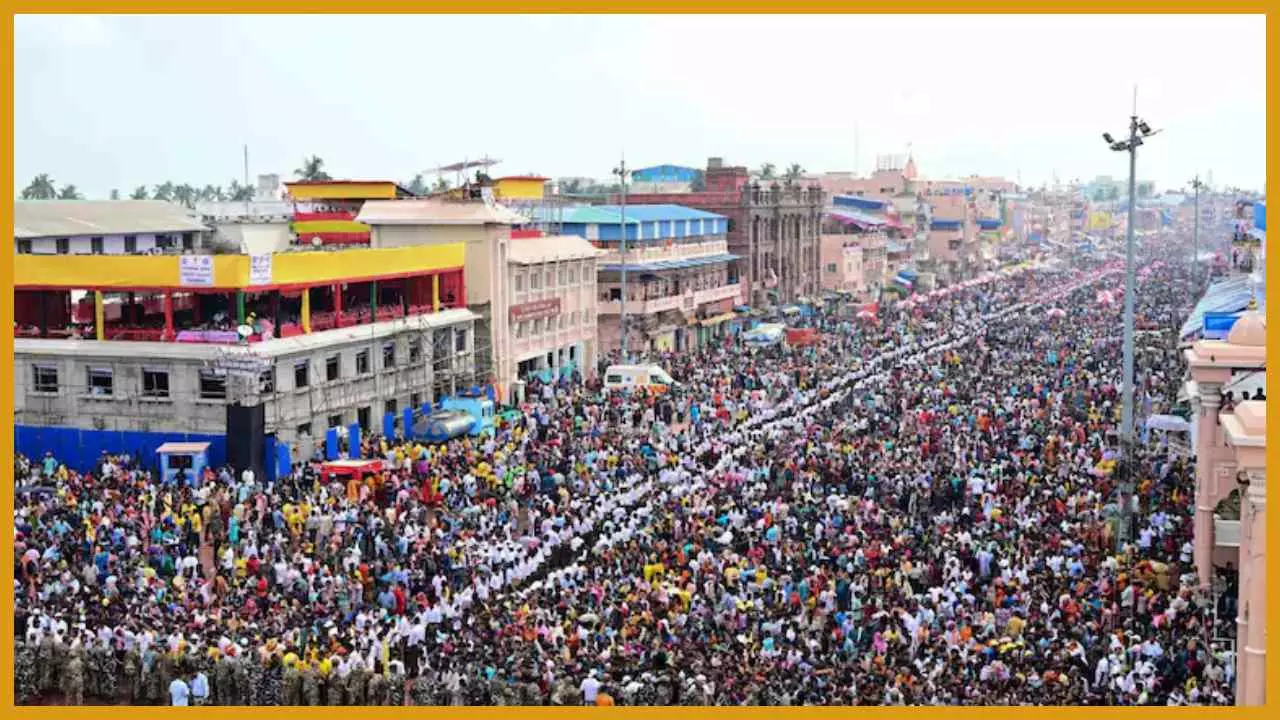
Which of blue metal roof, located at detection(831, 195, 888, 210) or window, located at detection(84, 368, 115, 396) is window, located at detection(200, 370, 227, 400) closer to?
window, located at detection(84, 368, 115, 396)

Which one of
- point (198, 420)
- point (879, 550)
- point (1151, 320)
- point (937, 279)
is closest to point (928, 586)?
point (879, 550)

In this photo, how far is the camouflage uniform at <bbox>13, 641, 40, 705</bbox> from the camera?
21.0m

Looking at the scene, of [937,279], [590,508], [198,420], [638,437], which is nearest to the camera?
[590,508]

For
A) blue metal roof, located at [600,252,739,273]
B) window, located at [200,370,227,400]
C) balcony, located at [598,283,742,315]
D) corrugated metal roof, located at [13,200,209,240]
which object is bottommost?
balcony, located at [598,283,742,315]

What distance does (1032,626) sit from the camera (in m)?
22.3

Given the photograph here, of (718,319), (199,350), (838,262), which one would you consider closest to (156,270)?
(199,350)

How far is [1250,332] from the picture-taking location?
2559cm

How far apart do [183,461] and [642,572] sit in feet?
42.2

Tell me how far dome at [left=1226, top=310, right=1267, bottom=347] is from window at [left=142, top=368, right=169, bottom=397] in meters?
21.7

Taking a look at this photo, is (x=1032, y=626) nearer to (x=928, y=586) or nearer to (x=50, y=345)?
(x=928, y=586)

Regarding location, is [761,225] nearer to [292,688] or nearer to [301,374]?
[301,374]

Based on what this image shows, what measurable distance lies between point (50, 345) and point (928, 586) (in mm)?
20884

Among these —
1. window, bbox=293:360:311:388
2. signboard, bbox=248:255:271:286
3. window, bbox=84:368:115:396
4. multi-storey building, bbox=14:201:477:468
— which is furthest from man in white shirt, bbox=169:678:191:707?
window, bbox=84:368:115:396

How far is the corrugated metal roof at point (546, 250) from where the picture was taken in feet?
155
